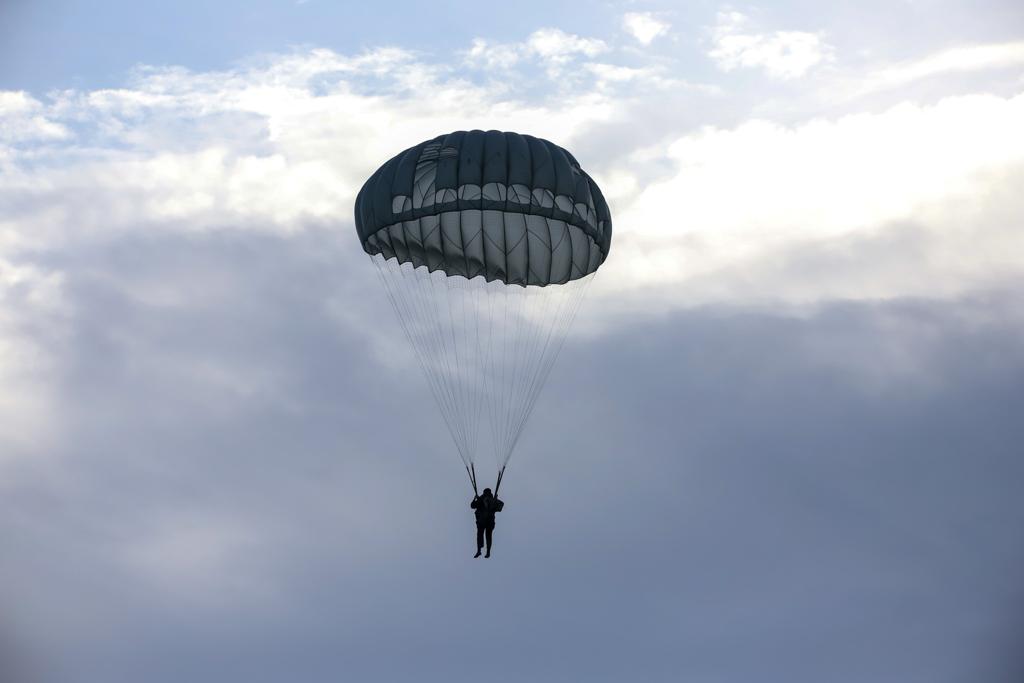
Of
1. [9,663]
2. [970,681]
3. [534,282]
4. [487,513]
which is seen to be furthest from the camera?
[9,663]

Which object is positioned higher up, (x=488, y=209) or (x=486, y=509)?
(x=488, y=209)

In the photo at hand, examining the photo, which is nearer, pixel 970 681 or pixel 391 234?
pixel 391 234

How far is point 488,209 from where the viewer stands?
37062 millimetres

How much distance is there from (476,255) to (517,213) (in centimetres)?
171

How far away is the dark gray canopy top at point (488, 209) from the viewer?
122ft

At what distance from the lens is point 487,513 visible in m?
36.5

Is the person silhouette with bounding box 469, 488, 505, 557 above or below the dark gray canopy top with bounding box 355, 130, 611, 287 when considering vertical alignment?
below

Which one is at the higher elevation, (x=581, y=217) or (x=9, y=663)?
(x=9, y=663)

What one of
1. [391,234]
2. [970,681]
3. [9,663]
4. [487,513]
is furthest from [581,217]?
[9,663]

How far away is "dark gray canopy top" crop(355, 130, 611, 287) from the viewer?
37312 millimetres

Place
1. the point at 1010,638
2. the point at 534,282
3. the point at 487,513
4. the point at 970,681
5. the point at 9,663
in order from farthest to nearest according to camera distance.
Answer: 1. the point at 1010,638
2. the point at 9,663
3. the point at 970,681
4. the point at 534,282
5. the point at 487,513

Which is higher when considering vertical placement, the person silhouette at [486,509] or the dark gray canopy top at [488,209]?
the dark gray canopy top at [488,209]

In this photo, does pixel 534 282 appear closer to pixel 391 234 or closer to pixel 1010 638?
pixel 391 234

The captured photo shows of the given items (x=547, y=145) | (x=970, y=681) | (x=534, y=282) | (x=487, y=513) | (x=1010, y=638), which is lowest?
(x=487, y=513)
